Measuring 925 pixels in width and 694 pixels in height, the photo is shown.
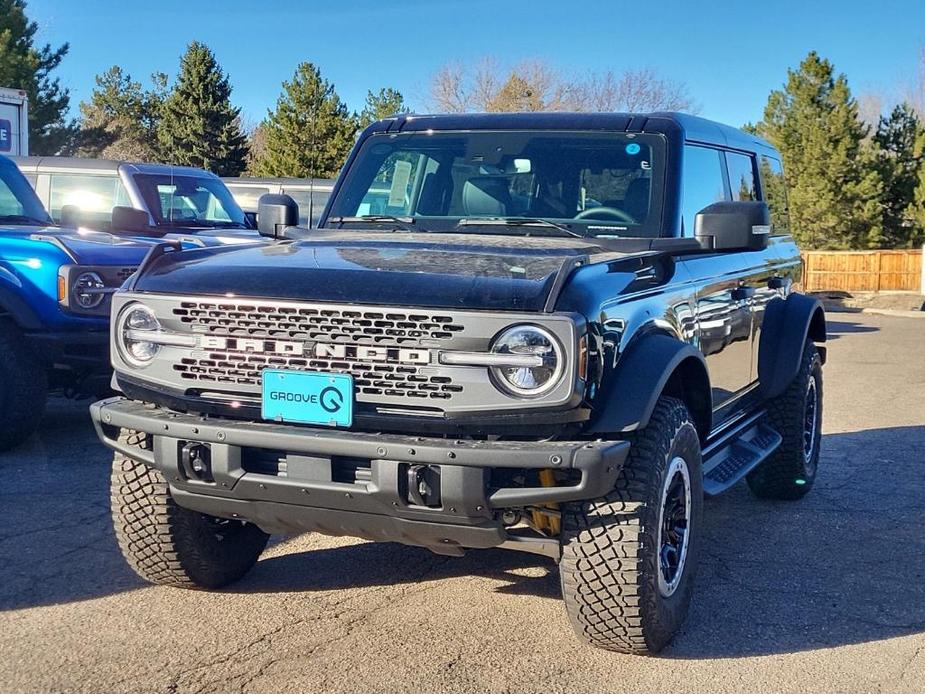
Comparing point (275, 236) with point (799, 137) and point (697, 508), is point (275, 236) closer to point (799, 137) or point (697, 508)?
point (697, 508)

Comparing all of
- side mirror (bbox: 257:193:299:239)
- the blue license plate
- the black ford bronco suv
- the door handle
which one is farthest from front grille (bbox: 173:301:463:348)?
the door handle

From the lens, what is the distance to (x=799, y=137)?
36656mm

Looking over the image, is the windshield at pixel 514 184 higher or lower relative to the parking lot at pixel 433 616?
higher

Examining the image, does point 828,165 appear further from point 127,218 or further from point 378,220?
point 378,220

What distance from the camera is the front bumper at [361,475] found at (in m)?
3.26

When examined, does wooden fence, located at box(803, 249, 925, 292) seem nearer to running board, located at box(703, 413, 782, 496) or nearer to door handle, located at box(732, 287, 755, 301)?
running board, located at box(703, 413, 782, 496)

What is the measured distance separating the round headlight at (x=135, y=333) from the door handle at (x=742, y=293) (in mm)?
2763

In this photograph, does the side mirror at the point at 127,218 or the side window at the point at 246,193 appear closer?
the side mirror at the point at 127,218

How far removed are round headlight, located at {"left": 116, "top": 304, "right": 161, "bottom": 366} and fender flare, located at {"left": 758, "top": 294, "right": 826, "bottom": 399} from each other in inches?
128

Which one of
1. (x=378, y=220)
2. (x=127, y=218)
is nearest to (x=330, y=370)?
(x=378, y=220)

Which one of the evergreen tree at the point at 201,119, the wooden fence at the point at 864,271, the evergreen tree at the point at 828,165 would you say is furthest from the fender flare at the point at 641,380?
the evergreen tree at the point at 201,119

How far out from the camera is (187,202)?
11.5m

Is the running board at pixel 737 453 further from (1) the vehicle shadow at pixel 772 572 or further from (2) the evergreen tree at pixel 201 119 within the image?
(2) the evergreen tree at pixel 201 119

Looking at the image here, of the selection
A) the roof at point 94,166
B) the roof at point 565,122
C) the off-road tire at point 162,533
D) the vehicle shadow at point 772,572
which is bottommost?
the vehicle shadow at point 772,572
